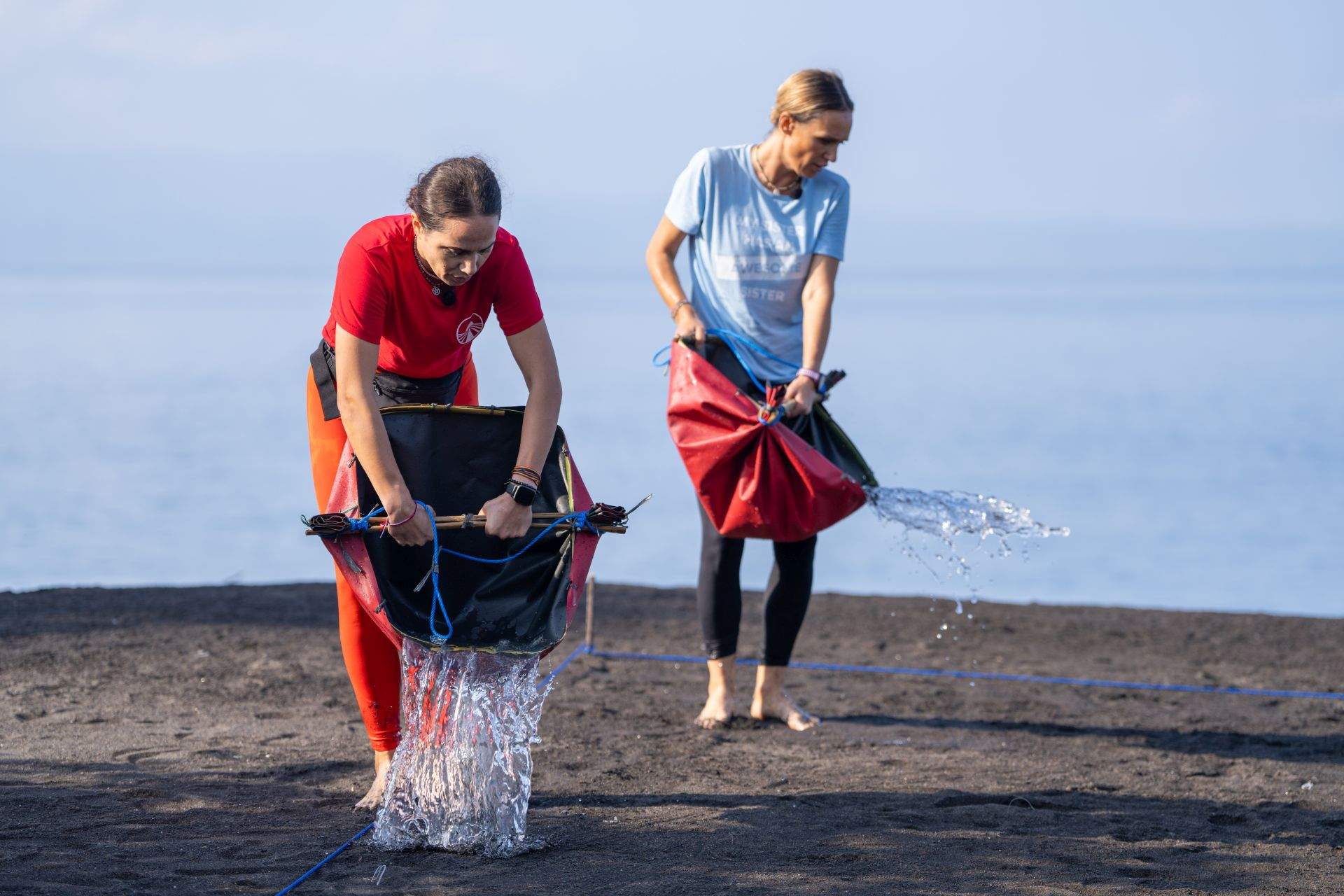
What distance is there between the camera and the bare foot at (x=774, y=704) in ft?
16.3

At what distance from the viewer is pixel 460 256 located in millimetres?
3348

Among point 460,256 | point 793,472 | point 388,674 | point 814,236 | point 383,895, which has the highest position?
point 814,236

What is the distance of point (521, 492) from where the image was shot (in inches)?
137

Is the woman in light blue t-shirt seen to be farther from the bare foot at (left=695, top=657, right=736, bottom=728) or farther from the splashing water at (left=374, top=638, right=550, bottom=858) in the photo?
the splashing water at (left=374, top=638, right=550, bottom=858)

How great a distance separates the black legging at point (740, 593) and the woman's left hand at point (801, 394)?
49 cm

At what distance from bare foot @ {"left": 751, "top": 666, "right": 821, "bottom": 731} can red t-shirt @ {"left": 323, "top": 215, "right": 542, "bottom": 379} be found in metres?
1.82

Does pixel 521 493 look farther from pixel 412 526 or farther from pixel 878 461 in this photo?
pixel 878 461

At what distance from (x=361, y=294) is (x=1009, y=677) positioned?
11.8 feet

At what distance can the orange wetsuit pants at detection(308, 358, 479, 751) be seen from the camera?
3707 millimetres

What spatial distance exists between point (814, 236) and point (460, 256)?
5.52 feet

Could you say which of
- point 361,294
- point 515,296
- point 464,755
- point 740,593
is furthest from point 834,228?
point 464,755

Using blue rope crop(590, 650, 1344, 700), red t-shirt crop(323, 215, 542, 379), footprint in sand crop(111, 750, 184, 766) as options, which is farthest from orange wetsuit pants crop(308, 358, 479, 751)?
blue rope crop(590, 650, 1344, 700)

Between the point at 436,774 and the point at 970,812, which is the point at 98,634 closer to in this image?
the point at 436,774

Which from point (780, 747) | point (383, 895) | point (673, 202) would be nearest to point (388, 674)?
point (383, 895)
